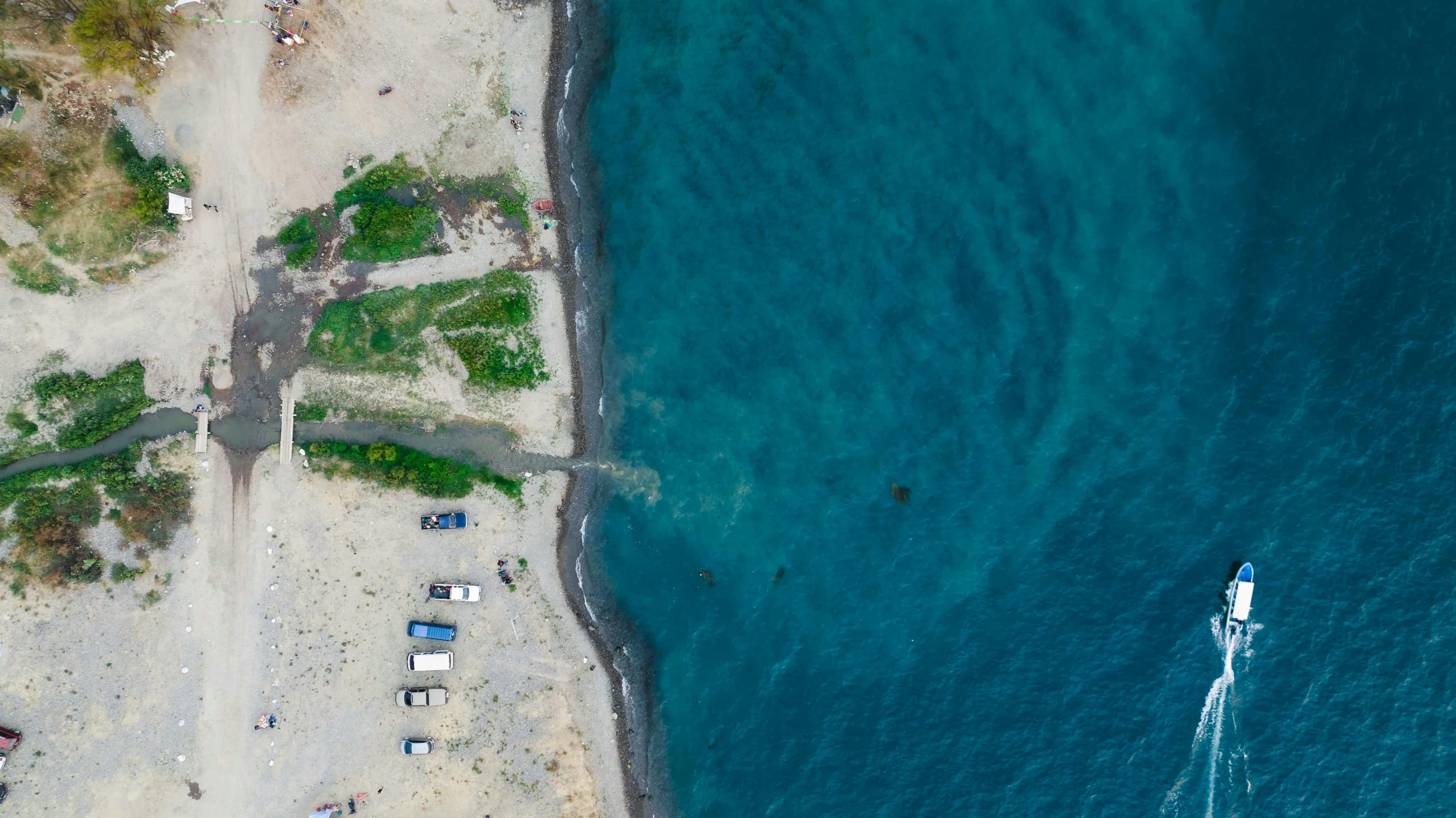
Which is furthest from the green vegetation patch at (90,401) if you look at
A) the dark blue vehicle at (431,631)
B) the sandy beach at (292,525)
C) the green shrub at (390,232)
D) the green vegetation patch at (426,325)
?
the dark blue vehicle at (431,631)

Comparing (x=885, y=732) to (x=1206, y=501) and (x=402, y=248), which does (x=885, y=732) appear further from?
(x=402, y=248)

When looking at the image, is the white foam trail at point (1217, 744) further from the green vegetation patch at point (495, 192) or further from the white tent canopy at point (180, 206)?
the white tent canopy at point (180, 206)

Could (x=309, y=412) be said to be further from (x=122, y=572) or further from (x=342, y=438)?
(x=122, y=572)

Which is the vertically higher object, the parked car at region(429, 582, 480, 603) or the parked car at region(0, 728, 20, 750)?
the parked car at region(429, 582, 480, 603)

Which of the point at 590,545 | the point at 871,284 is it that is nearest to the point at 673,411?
the point at 590,545

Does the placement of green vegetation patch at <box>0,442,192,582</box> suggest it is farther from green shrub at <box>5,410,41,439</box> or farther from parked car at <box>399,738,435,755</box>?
parked car at <box>399,738,435,755</box>

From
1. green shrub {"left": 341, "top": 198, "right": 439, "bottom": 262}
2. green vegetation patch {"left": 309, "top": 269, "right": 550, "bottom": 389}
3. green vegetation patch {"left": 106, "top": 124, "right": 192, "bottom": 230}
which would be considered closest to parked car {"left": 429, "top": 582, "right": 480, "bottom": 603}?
green vegetation patch {"left": 309, "top": 269, "right": 550, "bottom": 389}

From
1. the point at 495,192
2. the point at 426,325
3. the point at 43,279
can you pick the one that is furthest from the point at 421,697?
the point at 43,279
